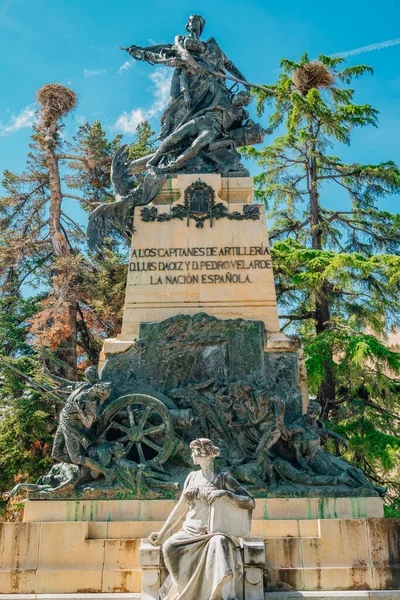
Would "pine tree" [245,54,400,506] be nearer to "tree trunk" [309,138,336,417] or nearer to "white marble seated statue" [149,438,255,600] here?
"tree trunk" [309,138,336,417]

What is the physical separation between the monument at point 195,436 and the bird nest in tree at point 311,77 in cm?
900

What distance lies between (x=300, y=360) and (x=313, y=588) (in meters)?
3.98

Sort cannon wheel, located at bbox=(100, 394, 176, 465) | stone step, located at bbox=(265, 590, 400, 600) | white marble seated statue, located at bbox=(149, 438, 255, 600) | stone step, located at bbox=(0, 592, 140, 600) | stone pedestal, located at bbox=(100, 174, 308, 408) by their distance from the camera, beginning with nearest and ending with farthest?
white marble seated statue, located at bbox=(149, 438, 255, 600) < stone step, located at bbox=(265, 590, 400, 600) < stone step, located at bbox=(0, 592, 140, 600) < cannon wheel, located at bbox=(100, 394, 176, 465) < stone pedestal, located at bbox=(100, 174, 308, 408)

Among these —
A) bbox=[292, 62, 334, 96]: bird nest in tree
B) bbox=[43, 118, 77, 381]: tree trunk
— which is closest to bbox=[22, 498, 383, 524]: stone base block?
bbox=[43, 118, 77, 381]: tree trunk

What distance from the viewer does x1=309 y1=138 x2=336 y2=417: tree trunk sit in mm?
17703

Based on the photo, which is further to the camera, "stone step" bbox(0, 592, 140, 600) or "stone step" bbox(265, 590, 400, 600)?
"stone step" bbox(0, 592, 140, 600)

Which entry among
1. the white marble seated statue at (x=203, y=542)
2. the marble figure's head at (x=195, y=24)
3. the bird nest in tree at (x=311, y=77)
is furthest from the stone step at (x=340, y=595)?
the bird nest in tree at (x=311, y=77)

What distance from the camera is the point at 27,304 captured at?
20.5 metres

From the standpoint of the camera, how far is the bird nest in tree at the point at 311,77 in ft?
70.2

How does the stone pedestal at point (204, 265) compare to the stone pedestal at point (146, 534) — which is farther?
the stone pedestal at point (204, 265)

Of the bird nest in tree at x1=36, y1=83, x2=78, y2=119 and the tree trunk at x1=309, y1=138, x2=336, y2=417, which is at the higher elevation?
the bird nest in tree at x1=36, y1=83, x2=78, y2=119

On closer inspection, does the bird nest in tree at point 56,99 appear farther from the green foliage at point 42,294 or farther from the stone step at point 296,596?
the stone step at point 296,596

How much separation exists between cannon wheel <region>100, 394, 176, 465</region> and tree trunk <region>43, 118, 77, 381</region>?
8.91 metres

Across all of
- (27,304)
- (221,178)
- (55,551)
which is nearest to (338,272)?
(221,178)
